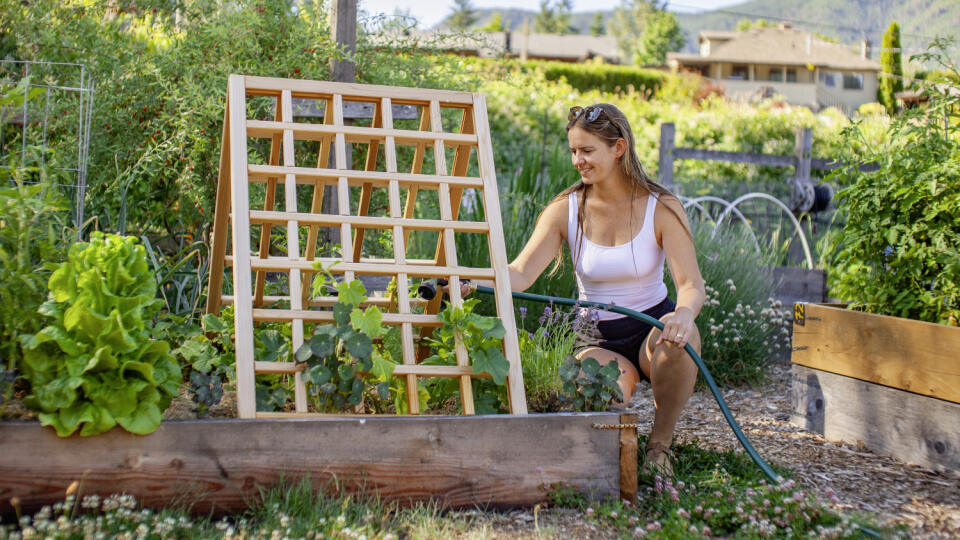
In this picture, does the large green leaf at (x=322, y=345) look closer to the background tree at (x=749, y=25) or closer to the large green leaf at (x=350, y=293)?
the large green leaf at (x=350, y=293)

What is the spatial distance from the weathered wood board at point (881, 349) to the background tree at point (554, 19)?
93389 mm

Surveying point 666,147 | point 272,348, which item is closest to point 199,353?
point 272,348

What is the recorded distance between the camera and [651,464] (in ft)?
8.26

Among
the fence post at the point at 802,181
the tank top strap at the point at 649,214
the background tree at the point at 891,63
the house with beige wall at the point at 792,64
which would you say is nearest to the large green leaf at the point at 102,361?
the tank top strap at the point at 649,214

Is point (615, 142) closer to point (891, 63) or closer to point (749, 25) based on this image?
point (891, 63)

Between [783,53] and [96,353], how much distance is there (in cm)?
5923

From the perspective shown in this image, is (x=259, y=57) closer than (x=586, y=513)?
No

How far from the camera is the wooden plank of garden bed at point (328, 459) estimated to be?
195 cm

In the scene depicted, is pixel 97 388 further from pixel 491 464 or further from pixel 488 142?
pixel 488 142

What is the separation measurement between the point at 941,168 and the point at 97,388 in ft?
9.27

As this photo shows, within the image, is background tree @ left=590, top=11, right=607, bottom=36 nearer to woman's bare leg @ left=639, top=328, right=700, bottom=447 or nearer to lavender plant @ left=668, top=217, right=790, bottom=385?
lavender plant @ left=668, top=217, right=790, bottom=385

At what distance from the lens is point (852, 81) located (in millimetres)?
55219

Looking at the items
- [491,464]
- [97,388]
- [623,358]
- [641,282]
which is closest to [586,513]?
[491,464]

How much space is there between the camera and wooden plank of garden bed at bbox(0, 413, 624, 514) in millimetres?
1945
